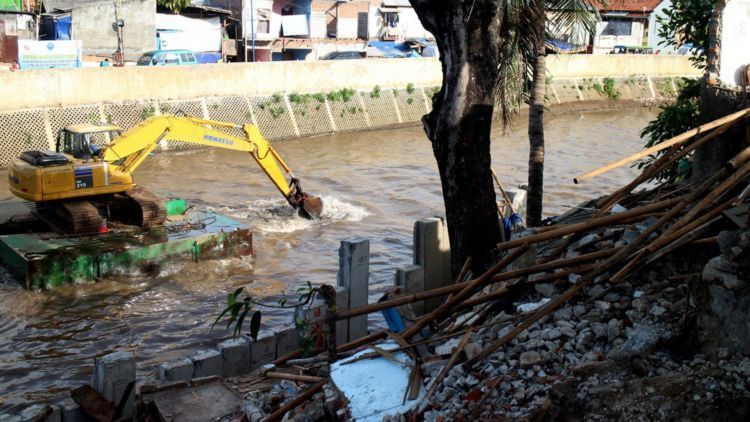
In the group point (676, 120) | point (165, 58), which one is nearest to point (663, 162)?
point (676, 120)

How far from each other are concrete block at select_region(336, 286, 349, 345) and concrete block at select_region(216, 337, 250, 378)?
1.08 meters

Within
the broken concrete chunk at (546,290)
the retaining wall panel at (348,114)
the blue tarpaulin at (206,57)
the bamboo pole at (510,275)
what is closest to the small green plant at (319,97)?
the retaining wall panel at (348,114)

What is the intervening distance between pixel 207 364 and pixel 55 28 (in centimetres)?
2612

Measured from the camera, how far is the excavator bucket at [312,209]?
17.6 meters

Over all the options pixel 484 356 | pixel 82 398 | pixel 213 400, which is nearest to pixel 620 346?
pixel 484 356

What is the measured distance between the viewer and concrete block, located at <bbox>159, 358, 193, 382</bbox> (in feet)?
26.0

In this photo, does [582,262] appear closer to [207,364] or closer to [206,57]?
[207,364]

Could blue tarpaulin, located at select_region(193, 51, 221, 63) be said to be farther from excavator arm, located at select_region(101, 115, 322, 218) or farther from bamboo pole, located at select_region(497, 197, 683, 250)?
bamboo pole, located at select_region(497, 197, 683, 250)

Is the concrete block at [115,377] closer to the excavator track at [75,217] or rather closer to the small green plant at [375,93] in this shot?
the excavator track at [75,217]

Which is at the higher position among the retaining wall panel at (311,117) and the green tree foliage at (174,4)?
the green tree foliage at (174,4)

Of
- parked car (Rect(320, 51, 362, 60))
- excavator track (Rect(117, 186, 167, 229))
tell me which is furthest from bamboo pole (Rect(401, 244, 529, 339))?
parked car (Rect(320, 51, 362, 60))

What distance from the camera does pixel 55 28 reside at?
30828 millimetres

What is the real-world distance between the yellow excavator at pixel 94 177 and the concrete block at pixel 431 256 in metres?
5.30

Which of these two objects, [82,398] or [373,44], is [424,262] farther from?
[373,44]
